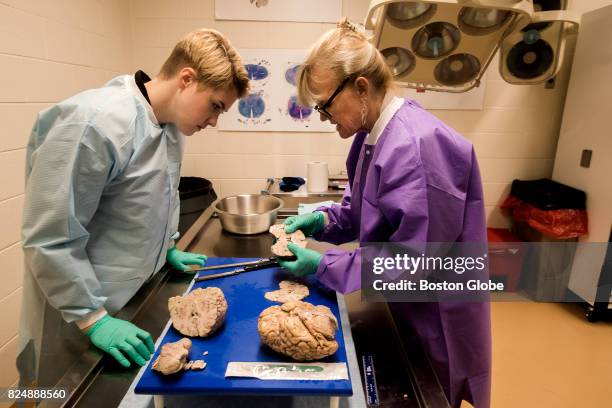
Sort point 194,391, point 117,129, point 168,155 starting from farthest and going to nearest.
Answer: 1. point 168,155
2. point 117,129
3. point 194,391

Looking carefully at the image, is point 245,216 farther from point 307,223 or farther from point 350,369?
point 350,369

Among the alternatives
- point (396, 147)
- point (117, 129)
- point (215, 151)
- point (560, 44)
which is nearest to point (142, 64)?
point (215, 151)

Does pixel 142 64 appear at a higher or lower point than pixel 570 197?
higher

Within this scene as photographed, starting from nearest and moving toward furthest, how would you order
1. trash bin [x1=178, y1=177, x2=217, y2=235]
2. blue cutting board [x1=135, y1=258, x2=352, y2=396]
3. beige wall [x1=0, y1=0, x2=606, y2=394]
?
blue cutting board [x1=135, y1=258, x2=352, y2=396] < beige wall [x1=0, y1=0, x2=606, y2=394] < trash bin [x1=178, y1=177, x2=217, y2=235]

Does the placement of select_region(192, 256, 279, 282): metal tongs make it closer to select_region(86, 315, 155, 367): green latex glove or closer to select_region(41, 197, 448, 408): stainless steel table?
select_region(41, 197, 448, 408): stainless steel table

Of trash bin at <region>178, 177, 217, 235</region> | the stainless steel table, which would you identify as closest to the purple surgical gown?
the stainless steel table

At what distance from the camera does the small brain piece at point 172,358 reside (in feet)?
2.27

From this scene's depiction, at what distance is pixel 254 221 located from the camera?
1538mm

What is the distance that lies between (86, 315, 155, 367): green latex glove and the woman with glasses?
1.42 ft

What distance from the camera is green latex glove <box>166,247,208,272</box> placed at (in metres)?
1.24

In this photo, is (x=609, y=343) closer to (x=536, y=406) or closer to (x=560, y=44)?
(x=536, y=406)

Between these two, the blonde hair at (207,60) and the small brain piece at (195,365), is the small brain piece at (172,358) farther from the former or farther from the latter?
the blonde hair at (207,60)

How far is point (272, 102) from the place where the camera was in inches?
105

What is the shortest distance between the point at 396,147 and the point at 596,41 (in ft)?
7.94
